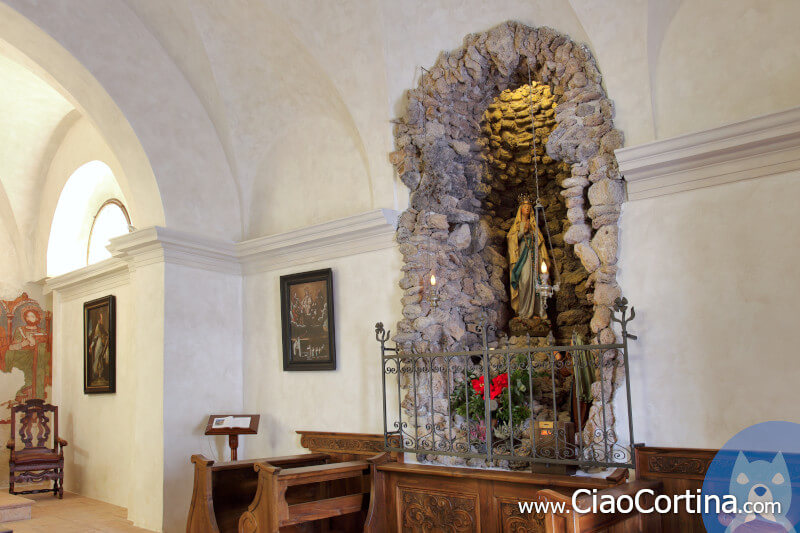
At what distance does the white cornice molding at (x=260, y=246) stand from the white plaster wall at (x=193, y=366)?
164 millimetres

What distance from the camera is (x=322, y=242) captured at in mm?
7266

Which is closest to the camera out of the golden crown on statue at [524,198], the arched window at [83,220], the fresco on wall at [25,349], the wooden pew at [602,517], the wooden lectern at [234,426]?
the wooden pew at [602,517]

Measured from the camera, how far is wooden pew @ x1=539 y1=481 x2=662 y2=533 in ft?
12.5

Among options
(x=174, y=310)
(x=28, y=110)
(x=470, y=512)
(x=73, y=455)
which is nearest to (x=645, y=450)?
(x=470, y=512)

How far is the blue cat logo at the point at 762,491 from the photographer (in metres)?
4.02

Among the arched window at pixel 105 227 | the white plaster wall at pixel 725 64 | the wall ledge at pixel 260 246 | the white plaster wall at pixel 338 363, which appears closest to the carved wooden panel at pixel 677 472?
the white plaster wall at pixel 725 64

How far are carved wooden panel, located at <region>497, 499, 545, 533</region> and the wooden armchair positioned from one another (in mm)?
6885

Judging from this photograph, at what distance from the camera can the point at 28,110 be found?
9.88 metres

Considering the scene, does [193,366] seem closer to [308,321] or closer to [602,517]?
[308,321]

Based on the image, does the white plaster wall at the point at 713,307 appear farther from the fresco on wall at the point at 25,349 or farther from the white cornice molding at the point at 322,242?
the fresco on wall at the point at 25,349

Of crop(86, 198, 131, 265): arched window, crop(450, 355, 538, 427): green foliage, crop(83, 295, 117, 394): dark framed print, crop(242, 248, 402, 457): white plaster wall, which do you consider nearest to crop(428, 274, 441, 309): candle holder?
crop(242, 248, 402, 457): white plaster wall

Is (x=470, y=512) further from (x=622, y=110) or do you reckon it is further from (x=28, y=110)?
(x=28, y=110)

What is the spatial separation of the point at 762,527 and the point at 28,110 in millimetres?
10522

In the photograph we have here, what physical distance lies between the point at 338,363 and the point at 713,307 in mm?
3805
